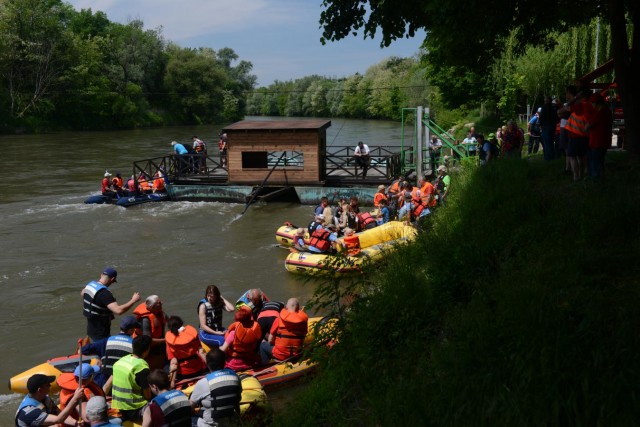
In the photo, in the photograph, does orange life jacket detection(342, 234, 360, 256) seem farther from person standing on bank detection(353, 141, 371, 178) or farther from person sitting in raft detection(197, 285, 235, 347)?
person standing on bank detection(353, 141, 371, 178)

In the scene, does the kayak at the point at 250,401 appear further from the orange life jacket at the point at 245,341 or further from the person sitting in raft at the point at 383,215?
the person sitting in raft at the point at 383,215

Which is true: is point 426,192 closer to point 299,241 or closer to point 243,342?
point 299,241

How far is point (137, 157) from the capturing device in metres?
39.8

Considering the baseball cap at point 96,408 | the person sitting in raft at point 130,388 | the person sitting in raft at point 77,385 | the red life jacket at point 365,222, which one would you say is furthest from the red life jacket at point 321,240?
the baseball cap at point 96,408

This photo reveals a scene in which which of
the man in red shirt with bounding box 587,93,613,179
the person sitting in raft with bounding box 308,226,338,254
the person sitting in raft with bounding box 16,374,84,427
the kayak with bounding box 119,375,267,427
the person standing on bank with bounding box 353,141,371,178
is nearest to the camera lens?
the person sitting in raft with bounding box 16,374,84,427

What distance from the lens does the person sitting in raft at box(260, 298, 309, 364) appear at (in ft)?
28.4

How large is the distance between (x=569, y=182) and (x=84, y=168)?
96.5 feet

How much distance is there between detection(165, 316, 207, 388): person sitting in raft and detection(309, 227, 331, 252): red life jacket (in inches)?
260

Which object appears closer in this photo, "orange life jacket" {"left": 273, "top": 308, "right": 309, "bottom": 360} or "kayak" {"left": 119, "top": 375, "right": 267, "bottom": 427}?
"kayak" {"left": 119, "top": 375, "right": 267, "bottom": 427}

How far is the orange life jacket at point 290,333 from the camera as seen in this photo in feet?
28.4

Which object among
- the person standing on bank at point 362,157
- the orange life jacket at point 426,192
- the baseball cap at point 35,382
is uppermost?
the person standing on bank at point 362,157

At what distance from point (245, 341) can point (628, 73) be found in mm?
7121

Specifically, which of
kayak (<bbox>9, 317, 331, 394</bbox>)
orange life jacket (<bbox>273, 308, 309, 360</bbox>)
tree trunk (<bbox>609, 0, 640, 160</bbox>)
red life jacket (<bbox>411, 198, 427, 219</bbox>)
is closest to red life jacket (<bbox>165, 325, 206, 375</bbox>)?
kayak (<bbox>9, 317, 331, 394</bbox>)

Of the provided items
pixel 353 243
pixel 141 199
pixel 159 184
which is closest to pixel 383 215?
pixel 353 243
